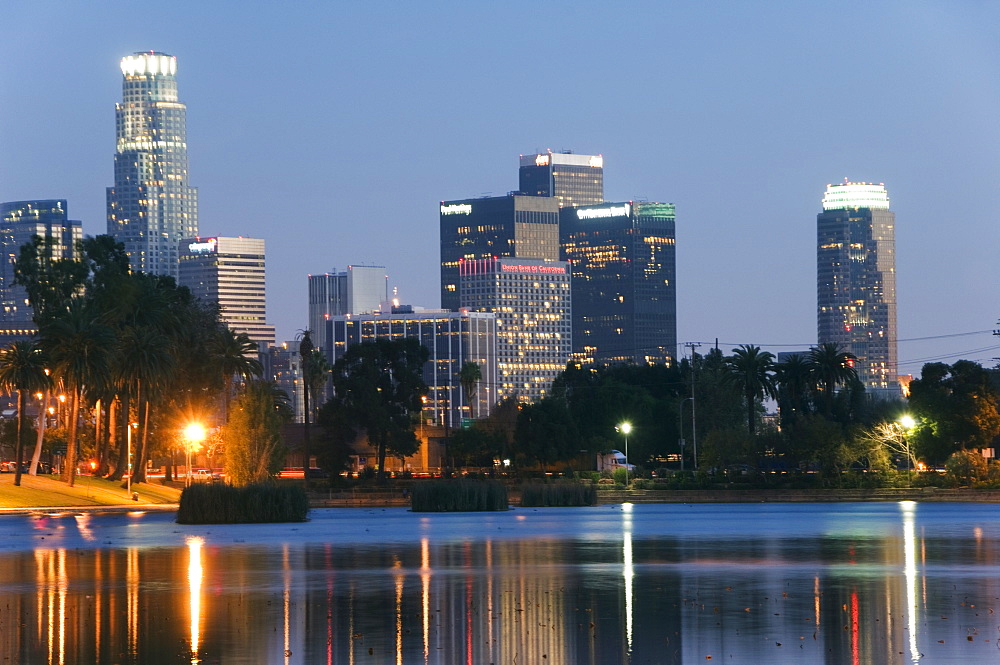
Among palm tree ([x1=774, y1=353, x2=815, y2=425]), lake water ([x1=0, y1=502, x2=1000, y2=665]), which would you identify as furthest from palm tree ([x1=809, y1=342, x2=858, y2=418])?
lake water ([x1=0, y1=502, x2=1000, y2=665])

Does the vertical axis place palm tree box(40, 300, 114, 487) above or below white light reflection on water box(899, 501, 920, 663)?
above

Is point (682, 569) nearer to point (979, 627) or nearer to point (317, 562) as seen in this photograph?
point (317, 562)

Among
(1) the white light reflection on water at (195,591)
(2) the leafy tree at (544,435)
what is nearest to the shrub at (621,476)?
(2) the leafy tree at (544,435)

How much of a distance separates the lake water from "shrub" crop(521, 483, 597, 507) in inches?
1368

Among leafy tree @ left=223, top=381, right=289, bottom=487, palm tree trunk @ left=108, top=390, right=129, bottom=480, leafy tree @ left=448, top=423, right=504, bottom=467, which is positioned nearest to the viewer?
leafy tree @ left=223, top=381, right=289, bottom=487

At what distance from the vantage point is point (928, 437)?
108m

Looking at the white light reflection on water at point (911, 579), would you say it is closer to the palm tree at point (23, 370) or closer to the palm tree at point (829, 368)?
the palm tree at point (23, 370)

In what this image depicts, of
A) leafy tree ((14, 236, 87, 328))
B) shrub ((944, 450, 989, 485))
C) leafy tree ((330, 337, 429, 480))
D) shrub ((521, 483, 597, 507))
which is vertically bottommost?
shrub ((521, 483, 597, 507))

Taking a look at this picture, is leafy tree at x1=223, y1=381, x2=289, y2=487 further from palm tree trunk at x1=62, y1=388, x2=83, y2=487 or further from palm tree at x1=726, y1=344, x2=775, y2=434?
palm tree at x1=726, y1=344, x2=775, y2=434

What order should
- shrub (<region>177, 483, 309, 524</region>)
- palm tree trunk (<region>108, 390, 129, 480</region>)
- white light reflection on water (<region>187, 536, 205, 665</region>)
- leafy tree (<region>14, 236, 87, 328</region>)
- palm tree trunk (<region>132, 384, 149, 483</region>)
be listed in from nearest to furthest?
1. white light reflection on water (<region>187, 536, 205, 665</region>)
2. shrub (<region>177, 483, 309, 524</region>)
3. palm tree trunk (<region>132, 384, 149, 483</region>)
4. palm tree trunk (<region>108, 390, 129, 480</region>)
5. leafy tree (<region>14, 236, 87, 328</region>)

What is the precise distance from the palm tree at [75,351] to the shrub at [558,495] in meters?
27.6

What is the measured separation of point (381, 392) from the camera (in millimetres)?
119562

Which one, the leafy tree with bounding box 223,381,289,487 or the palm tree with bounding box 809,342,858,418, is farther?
the palm tree with bounding box 809,342,858,418

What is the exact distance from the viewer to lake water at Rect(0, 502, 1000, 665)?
20.9 m
